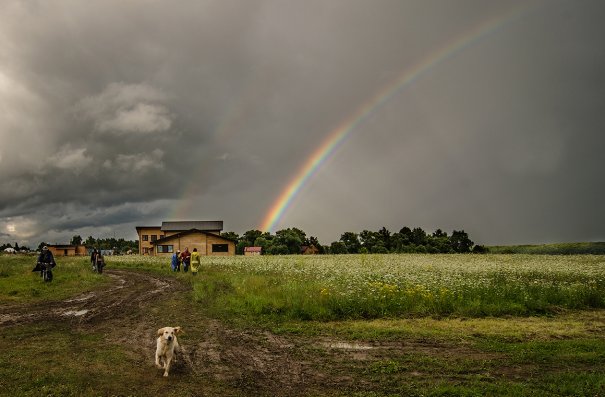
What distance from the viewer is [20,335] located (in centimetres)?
1186

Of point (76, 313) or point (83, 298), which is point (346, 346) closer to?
point (76, 313)

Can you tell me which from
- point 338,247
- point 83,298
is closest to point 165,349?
point 83,298

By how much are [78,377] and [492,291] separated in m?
15.9

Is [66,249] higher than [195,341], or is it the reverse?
[66,249]

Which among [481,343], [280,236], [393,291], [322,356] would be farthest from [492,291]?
[280,236]

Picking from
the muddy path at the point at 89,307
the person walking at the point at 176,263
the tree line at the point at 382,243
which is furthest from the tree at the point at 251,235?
the muddy path at the point at 89,307

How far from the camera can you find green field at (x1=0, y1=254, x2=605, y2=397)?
777cm

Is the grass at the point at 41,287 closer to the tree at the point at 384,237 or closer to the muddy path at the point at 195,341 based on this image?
the muddy path at the point at 195,341

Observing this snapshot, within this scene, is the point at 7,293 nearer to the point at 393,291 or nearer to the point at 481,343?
the point at 393,291

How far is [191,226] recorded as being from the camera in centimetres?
9488

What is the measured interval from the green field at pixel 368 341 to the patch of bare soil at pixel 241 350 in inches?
2.1

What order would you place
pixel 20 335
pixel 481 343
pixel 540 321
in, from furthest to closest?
pixel 540 321, pixel 20 335, pixel 481 343

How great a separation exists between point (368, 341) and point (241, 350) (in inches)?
139

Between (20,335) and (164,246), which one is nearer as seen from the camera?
(20,335)
